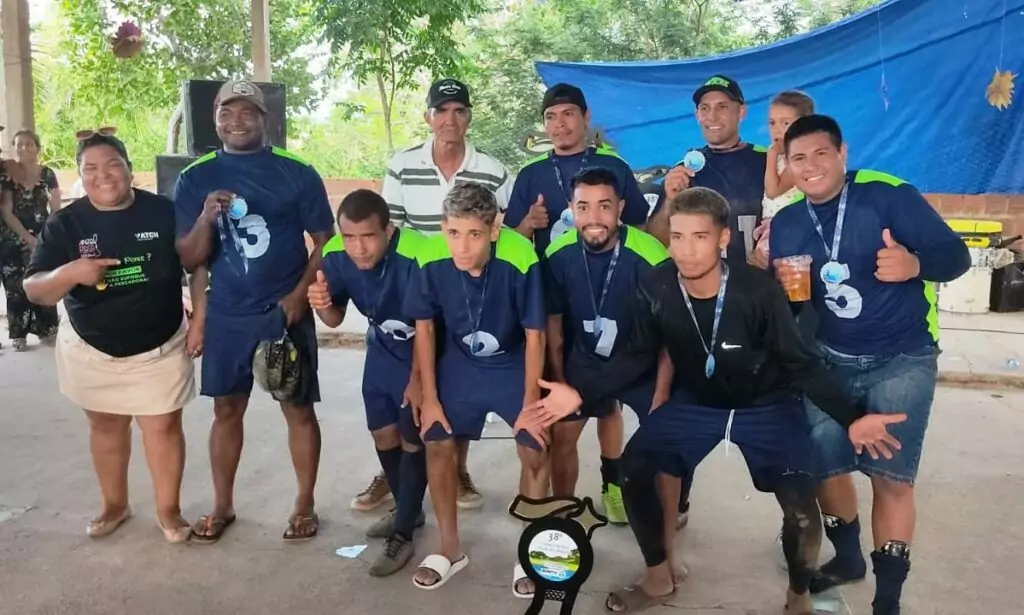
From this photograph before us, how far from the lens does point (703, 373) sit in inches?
108

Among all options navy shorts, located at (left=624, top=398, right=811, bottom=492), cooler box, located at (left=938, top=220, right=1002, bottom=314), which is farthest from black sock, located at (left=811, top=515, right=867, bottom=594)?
cooler box, located at (left=938, top=220, right=1002, bottom=314)

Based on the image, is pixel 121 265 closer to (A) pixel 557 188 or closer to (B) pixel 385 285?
(B) pixel 385 285

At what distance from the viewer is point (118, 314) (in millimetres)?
3176

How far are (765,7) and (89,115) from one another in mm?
9734

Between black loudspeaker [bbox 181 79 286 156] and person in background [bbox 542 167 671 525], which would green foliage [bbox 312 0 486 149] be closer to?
black loudspeaker [bbox 181 79 286 156]

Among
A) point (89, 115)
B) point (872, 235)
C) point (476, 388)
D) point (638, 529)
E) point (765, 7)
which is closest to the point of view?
point (872, 235)

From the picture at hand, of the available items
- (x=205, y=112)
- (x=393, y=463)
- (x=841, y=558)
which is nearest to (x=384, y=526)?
(x=393, y=463)

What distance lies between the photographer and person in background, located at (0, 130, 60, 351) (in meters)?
6.32

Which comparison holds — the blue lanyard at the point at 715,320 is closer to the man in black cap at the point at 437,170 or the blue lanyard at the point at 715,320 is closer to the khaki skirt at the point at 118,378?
the man in black cap at the point at 437,170

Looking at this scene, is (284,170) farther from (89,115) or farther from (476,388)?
(89,115)

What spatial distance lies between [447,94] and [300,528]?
1.91 m

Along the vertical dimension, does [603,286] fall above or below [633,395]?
above

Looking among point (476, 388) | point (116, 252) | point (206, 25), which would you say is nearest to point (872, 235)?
point (476, 388)

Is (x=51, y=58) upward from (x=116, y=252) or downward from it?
upward
